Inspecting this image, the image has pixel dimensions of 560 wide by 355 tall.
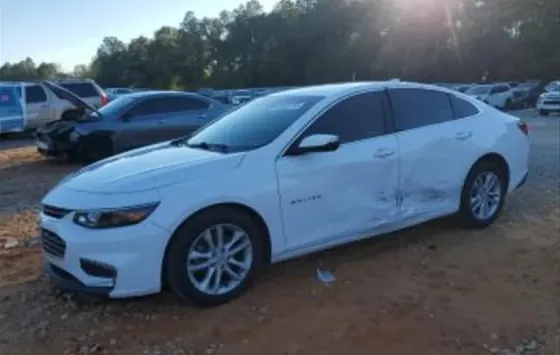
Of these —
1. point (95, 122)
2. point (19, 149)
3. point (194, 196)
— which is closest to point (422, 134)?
point (194, 196)

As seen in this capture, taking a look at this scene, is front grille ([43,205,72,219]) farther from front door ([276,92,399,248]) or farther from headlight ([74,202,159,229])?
front door ([276,92,399,248])

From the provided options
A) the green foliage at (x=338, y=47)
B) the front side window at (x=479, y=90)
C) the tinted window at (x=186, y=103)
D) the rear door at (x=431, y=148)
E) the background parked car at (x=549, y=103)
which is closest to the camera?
the rear door at (x=431, y=148)

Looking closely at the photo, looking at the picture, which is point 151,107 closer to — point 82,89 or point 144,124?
point 144,124

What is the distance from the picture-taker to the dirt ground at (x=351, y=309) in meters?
3.75

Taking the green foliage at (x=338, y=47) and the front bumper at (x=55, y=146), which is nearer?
the front bumper at (x=55, y=146)

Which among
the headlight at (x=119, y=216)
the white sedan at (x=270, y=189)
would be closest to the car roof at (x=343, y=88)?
the white sedan at (x=270, y=189)

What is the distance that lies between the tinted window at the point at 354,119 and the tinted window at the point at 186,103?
7.81 metres

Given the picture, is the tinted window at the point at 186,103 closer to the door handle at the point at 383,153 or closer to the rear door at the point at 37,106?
the door handle at the point at 383,153

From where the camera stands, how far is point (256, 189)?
437 cm

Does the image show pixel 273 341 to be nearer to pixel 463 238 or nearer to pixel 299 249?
pixel 299 249

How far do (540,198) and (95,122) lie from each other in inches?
324

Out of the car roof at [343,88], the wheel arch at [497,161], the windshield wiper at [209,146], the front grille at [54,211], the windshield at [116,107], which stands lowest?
the wheel arch at [497,161]

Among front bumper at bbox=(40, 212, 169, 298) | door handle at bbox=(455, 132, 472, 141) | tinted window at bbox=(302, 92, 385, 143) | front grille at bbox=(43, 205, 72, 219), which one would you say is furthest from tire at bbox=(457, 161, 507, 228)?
front grille at bbox=(43, 205, 72, 219)

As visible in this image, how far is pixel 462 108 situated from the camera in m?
6.01
